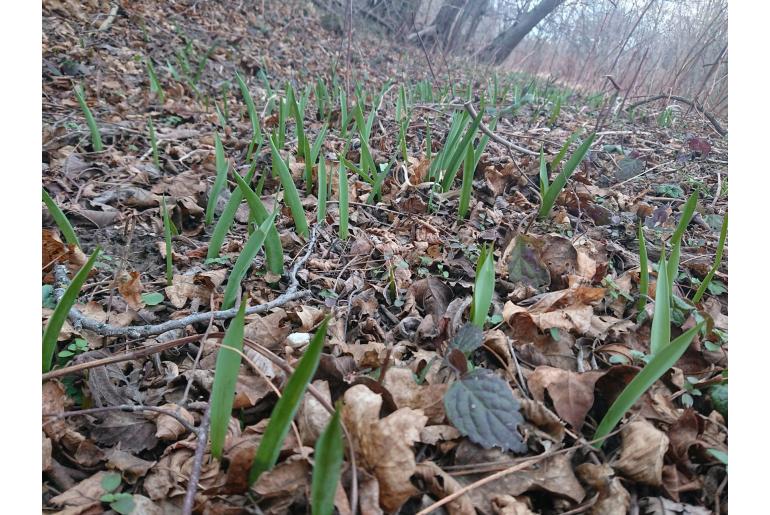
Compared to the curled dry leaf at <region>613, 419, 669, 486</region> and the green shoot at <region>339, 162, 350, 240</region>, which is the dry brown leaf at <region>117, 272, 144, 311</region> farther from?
the curled dry leaf at <region>613, 419, 669, 486</region>

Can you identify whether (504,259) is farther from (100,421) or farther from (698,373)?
(100,421)

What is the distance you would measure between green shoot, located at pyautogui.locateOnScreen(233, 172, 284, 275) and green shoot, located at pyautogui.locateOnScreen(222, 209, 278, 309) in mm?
155

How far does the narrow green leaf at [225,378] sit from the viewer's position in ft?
2.24

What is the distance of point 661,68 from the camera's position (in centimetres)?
485

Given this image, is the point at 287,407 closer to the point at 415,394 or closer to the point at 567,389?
the point at 415,394

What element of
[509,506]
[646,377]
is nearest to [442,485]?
[509,506]

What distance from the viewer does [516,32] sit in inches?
351

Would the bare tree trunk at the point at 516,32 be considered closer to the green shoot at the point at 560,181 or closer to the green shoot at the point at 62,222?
the green shoot at the point at 560,181

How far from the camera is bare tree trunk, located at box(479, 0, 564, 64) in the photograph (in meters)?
8.54

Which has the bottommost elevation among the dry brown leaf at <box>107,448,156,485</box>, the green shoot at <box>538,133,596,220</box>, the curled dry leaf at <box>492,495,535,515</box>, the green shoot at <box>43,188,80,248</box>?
the dry brown leaf at <box>107,448,156,485</box>

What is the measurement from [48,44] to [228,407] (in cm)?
418

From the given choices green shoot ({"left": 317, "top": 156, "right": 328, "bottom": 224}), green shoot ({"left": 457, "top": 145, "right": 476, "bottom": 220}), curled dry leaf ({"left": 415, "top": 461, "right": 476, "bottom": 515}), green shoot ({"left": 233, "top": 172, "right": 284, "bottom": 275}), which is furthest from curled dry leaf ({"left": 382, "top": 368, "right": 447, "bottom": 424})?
green shoot ({"left": 457, "top": 145, "right": 476, "bottom": 220})

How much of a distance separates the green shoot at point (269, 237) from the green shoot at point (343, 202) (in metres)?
0.32

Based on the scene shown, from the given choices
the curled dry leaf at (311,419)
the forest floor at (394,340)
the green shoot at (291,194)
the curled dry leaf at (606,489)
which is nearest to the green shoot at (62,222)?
the forest floor at (394,340)
